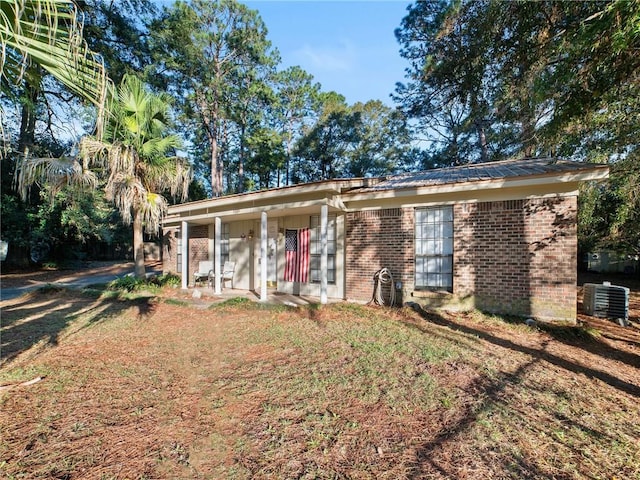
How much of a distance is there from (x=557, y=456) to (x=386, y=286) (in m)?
5.38

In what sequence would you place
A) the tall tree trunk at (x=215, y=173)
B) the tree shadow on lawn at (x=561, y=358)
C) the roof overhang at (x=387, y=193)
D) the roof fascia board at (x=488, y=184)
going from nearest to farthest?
the tree shadow on lawn at (x=561, y=358), the roof fascia board at (x=488, y=184), the roof overhang at (x=387, y=193), the tall tree trunk at (x=215, y=173)

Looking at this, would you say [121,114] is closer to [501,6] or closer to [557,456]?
[501,6]

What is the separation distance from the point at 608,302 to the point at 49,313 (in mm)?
13413

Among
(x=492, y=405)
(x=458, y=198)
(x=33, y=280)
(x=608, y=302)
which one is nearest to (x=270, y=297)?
(x=458, y=198)

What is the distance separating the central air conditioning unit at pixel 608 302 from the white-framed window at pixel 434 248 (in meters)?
3.43

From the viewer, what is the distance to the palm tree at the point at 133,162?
8734 mm

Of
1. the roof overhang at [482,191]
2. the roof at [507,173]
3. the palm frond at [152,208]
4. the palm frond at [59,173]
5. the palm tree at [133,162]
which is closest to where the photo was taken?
the roof overhang at [482,191]

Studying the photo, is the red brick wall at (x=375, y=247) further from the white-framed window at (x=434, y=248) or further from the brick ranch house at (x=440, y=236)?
the white-framed window at (x=434, y=248)

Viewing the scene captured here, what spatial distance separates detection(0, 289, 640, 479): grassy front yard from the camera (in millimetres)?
2365

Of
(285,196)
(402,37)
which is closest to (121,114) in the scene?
(285,196)

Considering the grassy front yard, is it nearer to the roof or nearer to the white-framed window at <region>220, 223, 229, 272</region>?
the roof

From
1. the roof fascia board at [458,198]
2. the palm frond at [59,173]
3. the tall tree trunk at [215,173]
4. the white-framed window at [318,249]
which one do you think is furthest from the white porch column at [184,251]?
the tall tree trunk at [215,173]

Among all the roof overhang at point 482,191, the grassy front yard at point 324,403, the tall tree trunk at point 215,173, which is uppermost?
the tall tree trunk at point 215,173

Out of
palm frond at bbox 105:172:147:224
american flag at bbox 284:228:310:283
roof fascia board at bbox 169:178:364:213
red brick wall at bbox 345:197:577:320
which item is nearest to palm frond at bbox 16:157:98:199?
palm frond at bbox 105:172:147:224
